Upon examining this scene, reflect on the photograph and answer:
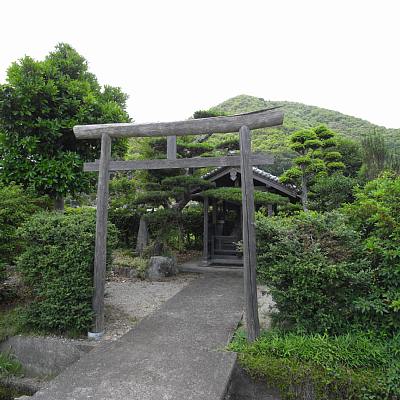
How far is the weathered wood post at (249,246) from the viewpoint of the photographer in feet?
12.3

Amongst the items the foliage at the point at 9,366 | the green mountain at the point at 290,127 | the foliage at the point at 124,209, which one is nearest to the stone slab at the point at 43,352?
the foliage at the point at 9,366

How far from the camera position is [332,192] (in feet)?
30.0

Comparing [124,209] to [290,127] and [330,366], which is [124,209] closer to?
[330,366]

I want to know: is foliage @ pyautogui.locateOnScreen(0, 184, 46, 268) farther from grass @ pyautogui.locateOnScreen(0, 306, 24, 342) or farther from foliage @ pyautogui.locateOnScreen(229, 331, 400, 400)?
foliage @ pyautogui.locateOnScreen(229, 331, 400, 400)

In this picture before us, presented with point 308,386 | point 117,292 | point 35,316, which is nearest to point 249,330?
point 308,386

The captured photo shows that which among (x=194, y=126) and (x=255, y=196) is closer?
(x=194, y=126)

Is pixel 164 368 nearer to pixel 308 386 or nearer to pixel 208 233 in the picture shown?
pixel 308 386

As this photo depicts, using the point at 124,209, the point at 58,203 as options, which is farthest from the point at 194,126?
the point at 124,209

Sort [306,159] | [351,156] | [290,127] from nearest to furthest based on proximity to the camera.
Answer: [306,159] < [351,156] < [290,127]

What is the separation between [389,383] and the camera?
9.39 feet

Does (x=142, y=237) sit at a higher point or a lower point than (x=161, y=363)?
higher

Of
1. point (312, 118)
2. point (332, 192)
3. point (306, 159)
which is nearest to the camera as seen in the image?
point (332, 192)

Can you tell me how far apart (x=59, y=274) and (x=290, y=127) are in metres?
24.3

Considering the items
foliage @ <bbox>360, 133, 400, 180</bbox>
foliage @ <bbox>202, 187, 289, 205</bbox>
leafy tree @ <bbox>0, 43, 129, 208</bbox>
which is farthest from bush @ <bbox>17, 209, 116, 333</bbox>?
foliage @ <bbox>360, 133, 400, 180</bbox>
